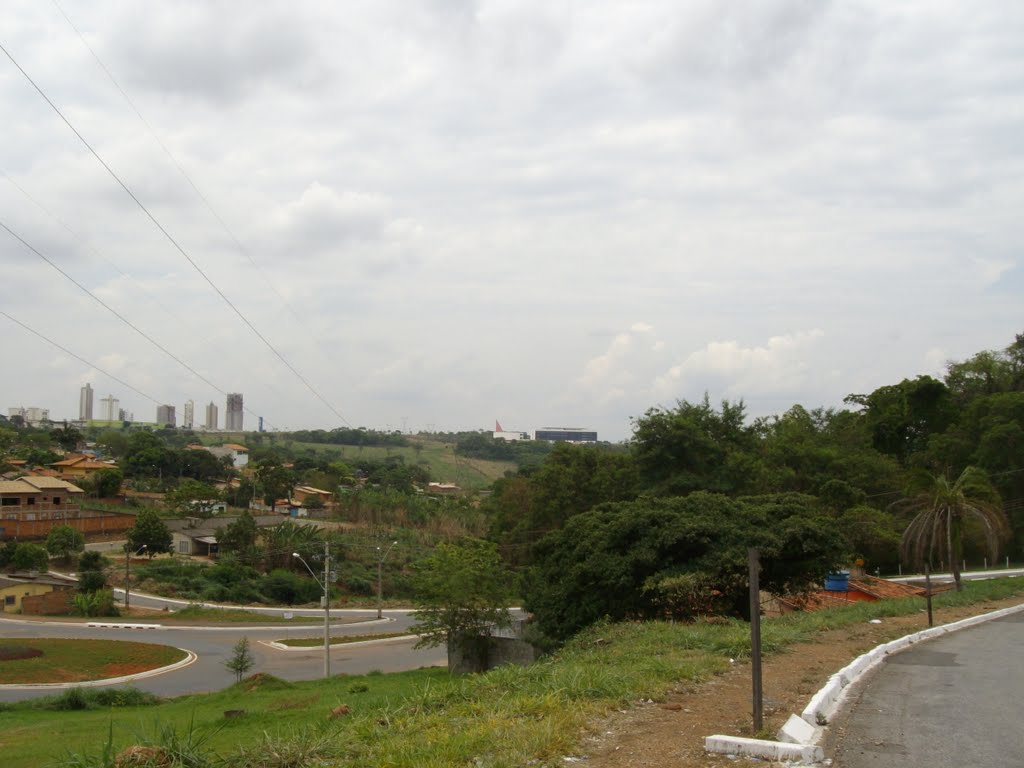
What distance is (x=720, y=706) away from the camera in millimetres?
9211

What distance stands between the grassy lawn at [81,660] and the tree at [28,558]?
20.5 metres

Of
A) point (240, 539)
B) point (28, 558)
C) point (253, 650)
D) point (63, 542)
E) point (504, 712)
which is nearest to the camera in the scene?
point (504, 712)

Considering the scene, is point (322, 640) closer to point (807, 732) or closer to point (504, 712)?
point (504, 712)

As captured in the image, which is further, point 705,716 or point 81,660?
point 81,660

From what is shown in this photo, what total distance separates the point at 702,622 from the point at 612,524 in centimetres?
623

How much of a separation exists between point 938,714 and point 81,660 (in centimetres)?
3853

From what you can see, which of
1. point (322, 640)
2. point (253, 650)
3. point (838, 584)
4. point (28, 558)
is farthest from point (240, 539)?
point (838, 584)

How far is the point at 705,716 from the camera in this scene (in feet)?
28.5

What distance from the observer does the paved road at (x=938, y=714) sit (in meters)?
7.47

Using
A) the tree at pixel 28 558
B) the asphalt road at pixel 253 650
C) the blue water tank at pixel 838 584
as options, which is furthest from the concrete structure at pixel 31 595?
the blue water tank at pixel 838 584

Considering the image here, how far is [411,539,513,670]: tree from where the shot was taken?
32.7 metres

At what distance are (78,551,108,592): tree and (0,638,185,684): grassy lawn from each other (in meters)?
14.0

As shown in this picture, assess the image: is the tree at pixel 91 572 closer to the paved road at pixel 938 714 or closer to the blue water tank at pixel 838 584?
the blue water tank at pixel 838 584

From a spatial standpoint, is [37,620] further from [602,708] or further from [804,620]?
[602,708]
